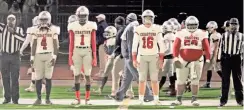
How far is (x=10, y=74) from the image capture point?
10688 millimetres

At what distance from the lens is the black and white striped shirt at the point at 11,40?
10586mm

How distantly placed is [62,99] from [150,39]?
6.55ft

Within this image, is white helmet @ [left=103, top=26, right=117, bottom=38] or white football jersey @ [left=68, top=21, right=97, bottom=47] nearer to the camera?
white football jersey @ [left=68, top=21, right=97, bottom=47]

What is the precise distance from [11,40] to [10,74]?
0.53 m

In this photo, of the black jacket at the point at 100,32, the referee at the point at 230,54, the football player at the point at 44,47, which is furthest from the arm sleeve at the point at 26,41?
the referee at the point at 230,54

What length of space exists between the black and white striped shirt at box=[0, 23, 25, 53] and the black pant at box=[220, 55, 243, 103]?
3.14m

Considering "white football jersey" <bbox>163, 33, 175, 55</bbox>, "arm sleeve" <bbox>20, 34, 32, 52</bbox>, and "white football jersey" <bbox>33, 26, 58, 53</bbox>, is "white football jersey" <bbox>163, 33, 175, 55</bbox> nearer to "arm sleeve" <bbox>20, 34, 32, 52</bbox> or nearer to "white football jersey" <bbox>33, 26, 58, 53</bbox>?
"white football jersey" <bbox>33, 26, 58, 53</bbox>

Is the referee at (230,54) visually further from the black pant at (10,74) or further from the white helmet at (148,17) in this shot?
the black pant at (10,74)

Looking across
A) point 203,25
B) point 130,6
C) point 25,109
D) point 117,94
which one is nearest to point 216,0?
point 203,25

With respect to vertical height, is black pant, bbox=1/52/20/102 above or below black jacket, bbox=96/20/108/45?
below

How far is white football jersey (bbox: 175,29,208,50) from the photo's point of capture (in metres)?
10.4

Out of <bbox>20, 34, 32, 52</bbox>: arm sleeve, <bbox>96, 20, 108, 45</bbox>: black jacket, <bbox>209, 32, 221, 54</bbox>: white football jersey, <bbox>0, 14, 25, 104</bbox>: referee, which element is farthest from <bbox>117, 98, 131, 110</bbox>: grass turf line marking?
<bbox>209, 32, 221, 54</bbox>: white football jersey

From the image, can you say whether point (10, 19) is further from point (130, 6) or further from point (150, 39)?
point (130, 6)

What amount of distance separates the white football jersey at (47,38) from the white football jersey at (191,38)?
6.22 ft
